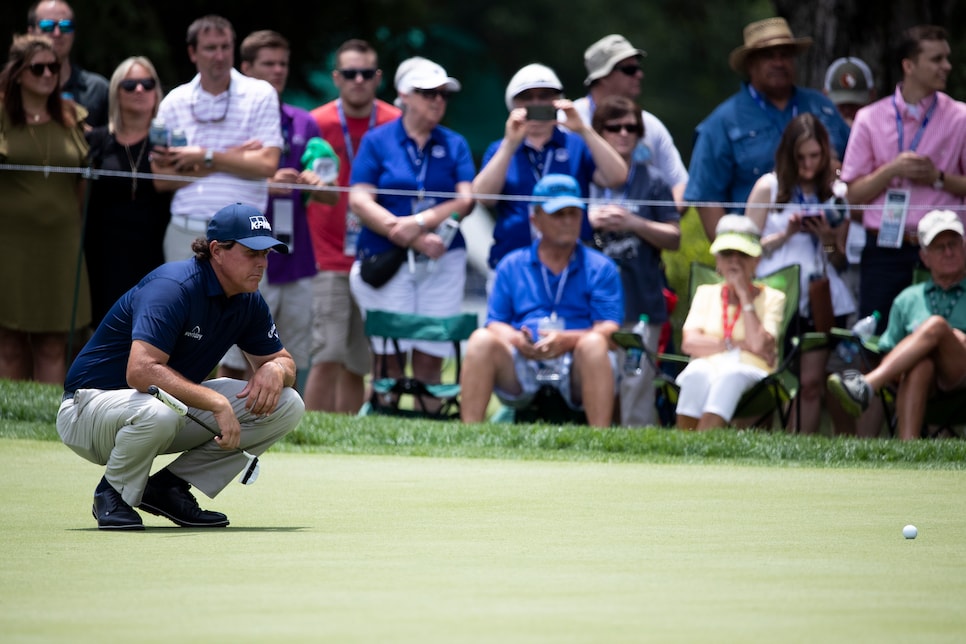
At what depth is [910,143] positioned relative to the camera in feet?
35.9

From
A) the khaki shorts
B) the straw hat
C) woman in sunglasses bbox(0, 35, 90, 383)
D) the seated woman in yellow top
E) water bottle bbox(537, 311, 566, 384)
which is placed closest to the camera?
the seated woman in yellow top

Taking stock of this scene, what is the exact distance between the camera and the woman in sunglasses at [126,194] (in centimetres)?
1109

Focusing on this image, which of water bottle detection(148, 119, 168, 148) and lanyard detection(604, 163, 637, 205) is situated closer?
water bottle detection(148, 119, 168, 148)

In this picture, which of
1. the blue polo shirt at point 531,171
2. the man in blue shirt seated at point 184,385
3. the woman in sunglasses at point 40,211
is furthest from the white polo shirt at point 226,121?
the man in blue shirt seated at point 184,385

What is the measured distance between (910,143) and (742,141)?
3.69ft

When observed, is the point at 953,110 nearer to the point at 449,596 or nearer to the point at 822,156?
the point at 822,156

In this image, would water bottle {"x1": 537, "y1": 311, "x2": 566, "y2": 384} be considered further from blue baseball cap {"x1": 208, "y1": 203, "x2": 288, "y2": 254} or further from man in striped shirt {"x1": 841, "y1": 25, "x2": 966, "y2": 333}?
blue baseball cap {"x1": 208, "y1": 203, "x2": 288, "y2": 254}

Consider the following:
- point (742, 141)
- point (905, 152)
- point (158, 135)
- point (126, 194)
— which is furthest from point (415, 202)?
point (905, 152)

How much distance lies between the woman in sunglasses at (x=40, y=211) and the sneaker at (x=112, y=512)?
4.53 meters

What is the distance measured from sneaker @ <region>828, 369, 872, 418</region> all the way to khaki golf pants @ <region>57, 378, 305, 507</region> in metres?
3.95

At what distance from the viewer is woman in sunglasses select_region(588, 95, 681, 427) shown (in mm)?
11438

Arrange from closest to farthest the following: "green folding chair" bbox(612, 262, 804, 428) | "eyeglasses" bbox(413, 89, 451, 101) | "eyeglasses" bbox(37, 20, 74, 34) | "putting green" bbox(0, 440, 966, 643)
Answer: "putting green" bbox(0, 440, 966, 643) → "green folding chair" bbox(612, 262, 804, 428) → "eyeglasses" bbox(413, 89, 451, 101) → "eyeglasses" bbox(37, 20, 74, 34)

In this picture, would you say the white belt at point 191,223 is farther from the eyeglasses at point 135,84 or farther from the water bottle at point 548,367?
the water bottle at point 548,367

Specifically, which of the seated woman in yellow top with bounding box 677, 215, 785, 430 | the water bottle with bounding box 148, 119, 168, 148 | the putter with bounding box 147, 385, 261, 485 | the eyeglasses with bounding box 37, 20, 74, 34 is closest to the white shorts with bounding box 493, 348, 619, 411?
the seated woman in yellow top with bounding box 677, 215, 785, 430
